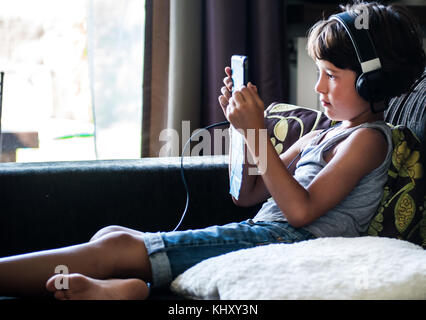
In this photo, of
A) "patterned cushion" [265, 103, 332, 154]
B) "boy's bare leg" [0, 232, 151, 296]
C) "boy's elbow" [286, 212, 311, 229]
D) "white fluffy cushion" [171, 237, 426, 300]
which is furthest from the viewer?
"patterned cushion" [265, 103, 332, 154]

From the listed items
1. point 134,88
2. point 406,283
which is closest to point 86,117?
point 134,88

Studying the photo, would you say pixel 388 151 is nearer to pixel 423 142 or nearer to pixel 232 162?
pixel 423 142

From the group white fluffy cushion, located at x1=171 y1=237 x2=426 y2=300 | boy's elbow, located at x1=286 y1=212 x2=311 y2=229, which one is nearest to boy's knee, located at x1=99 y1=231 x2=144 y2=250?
white fluffy cushion, located at x1=171 y1=237 x2=426 y2=300

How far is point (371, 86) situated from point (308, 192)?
0.22 metres

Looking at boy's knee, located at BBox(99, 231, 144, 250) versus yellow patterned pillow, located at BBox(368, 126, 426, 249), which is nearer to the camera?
boy's knee, located at BBox(99, 231, 144, 250)

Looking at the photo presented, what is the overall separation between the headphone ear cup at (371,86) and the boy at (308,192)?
0.02 metres

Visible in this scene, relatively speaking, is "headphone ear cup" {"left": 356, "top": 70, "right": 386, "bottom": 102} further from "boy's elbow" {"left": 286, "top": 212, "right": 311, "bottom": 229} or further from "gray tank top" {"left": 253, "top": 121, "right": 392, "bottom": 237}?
"boy's elbow" {"left": 286, "top": 212, "right": 311, "bottom": 229}

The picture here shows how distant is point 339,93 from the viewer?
3.52ft

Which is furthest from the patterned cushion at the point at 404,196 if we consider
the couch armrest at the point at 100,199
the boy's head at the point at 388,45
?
the couch armrest at the point at 100,199

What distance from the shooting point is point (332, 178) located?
3.26ft

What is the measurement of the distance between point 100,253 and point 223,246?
0.68 feet

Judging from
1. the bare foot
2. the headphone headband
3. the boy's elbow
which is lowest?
the bare foot

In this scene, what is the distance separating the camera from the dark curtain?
1.96m

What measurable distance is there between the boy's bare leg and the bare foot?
0.16ft
